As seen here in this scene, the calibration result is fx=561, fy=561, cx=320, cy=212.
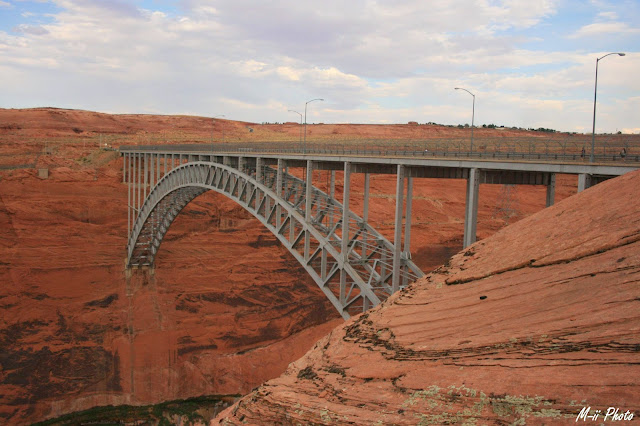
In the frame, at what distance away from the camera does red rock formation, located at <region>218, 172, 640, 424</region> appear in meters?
5.93

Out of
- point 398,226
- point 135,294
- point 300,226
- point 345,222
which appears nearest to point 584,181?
point 398,226

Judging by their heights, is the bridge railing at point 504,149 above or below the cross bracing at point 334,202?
above

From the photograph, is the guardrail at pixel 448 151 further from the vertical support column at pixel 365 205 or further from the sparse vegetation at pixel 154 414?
the sparse vegetation at pixel 154 414

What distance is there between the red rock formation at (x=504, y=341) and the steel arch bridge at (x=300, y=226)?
636 cm

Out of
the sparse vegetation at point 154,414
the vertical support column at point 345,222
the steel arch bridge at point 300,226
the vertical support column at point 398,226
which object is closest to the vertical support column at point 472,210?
the vertical support column at point 398,226

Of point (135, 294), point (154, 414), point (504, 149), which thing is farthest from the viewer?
point (135, 294)

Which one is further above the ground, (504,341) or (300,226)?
(504,341)

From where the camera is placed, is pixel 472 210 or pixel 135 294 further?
pixel 135 294

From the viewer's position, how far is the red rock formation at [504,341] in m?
5.93

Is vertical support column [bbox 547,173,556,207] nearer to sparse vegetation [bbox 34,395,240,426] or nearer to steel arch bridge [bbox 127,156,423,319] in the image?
steel arch bridge [bbox 127,156,423,319]

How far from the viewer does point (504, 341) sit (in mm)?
6934

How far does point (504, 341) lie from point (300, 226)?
19.8m

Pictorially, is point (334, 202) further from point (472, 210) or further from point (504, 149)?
point (472, 210)

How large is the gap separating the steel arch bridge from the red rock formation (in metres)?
6.36
